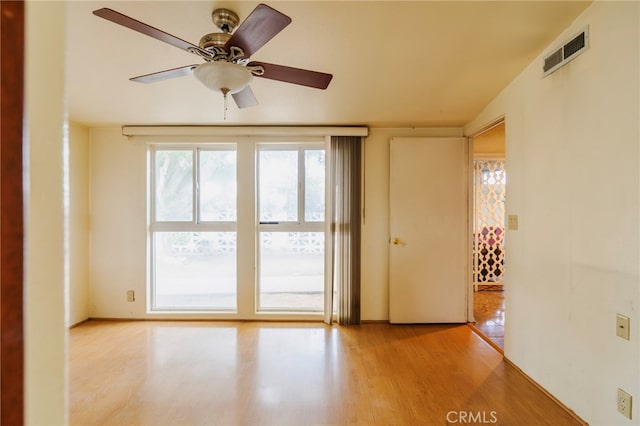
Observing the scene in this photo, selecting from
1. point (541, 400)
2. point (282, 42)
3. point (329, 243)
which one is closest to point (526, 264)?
point (541, 400)

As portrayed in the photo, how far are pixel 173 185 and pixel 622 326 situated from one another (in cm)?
396

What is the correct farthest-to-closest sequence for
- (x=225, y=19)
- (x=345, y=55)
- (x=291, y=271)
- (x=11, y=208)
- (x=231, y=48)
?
1. (x=291, y=271)
2. (x=345, y=55)
3. (x=225, y=19)
4. (x=231, y=48)
5. (x=11, y=208)

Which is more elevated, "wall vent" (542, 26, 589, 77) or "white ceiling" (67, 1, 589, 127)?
"white ceiling" (67, 1, 589, 127)

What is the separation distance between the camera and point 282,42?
167cm

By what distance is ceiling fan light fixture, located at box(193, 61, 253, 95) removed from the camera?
4.25 ft

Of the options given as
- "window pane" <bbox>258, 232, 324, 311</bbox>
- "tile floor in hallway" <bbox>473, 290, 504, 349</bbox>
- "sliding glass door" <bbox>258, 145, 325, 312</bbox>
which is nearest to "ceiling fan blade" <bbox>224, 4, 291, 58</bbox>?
"sliding glass door" <bbox>258, 145, 325, 312</bbox>

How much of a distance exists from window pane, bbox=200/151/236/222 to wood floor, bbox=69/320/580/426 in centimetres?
130

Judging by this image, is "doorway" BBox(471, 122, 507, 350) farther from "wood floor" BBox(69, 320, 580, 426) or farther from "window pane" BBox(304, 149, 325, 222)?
"window pane" BBox(304, 149, 325, 222)

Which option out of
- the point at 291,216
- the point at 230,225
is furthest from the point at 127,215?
the point at 291,216

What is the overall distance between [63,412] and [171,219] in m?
3.29

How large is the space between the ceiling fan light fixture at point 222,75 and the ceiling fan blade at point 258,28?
10 cm

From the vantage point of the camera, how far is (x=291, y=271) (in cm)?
338

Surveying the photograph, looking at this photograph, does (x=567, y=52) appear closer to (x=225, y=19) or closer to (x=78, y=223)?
(x=225, y=19)

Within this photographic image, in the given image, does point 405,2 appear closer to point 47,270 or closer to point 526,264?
point 47,270
